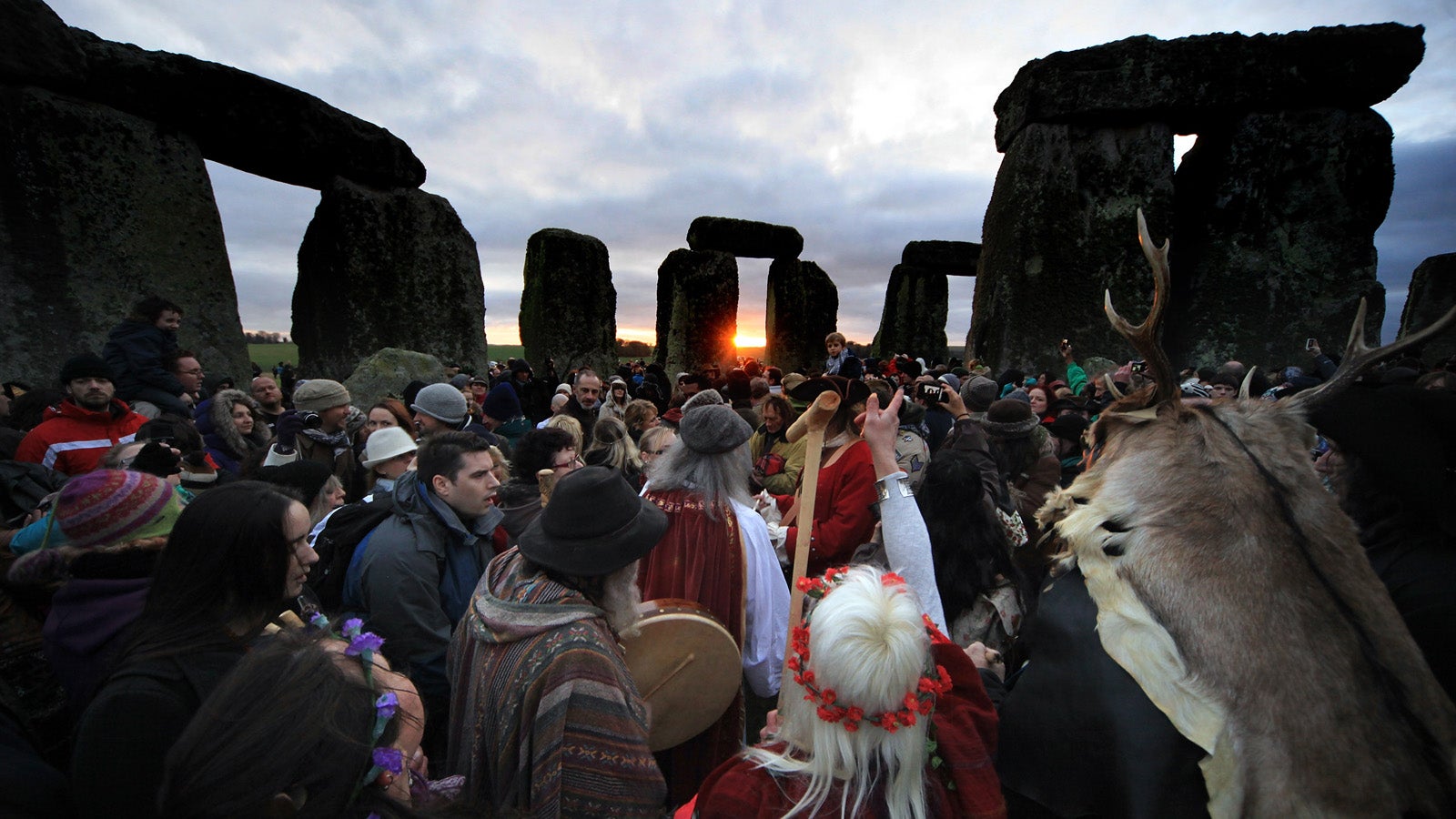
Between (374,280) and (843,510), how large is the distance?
9.83 metres

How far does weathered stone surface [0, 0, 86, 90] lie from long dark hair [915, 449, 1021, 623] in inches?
397

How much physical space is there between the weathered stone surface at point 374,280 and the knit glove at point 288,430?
270 inches

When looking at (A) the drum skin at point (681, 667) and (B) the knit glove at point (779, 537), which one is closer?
(A) the drum skin at point (681, 667)

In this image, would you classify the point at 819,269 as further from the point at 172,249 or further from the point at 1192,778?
the point at 1192,778

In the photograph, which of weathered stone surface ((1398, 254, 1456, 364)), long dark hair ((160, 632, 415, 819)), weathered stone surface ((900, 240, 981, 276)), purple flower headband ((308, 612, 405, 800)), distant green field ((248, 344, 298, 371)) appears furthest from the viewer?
distant green field ((248, 344, 298, 371))

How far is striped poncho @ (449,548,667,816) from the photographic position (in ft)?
4.65

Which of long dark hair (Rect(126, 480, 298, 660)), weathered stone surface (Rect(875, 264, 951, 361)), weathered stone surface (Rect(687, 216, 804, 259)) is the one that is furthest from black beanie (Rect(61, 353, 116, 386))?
weathered stone surface (Rect(875, 264, 951, 361))

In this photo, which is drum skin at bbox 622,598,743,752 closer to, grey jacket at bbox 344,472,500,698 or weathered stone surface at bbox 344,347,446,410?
grey jacket at bbox 344,472,500,698

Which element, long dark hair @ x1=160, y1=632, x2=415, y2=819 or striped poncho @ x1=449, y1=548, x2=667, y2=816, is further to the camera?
striped poncho @ x1=449, y1=548, x2=667, y2=816

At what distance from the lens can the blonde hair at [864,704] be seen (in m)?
1.22

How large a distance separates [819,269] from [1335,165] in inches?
515

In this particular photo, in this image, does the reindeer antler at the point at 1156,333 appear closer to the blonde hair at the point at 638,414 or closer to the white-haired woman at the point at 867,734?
the white-haired woman at the point at 867,734

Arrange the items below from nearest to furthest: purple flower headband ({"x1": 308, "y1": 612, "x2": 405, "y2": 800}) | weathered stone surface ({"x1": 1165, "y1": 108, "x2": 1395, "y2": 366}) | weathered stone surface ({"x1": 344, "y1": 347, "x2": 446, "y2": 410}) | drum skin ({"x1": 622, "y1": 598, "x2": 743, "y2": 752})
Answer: purple flower headband ({"x1": 308, "y1": 612, "x2": 405, "y2": 800})
drum skin ({"x1": 622, "y1": 598, "x2": 743, "y2": 752})
weathered stone surface ({"x1": 344, "y1": 347, "x2": 446, "y2": 410})
weathered stone surface ({"x1": 1165, "y1": 108, "x2": 1395, "y2": 366})

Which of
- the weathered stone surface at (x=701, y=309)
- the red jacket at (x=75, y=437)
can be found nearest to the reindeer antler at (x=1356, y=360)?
the red jacket at (x=75, y=437)
